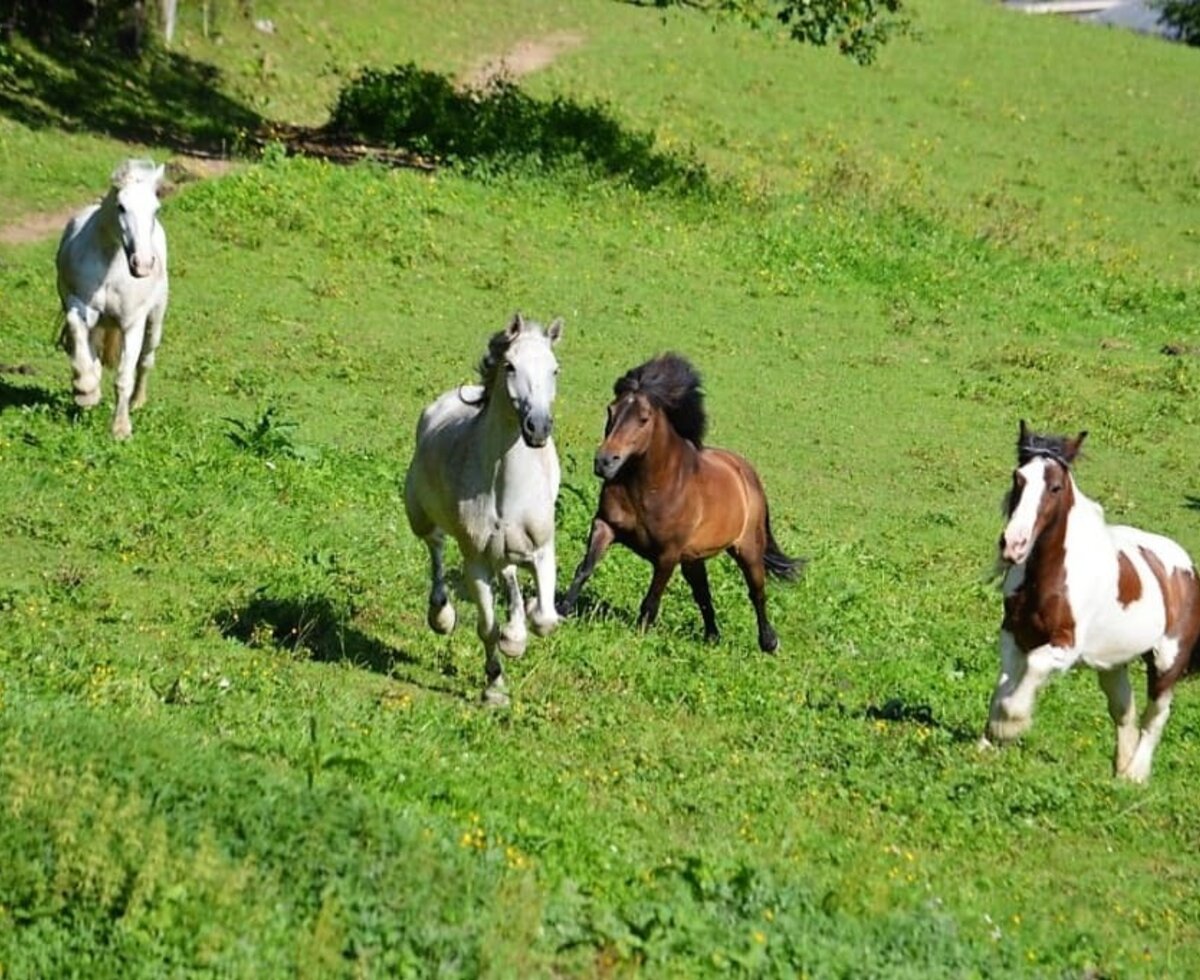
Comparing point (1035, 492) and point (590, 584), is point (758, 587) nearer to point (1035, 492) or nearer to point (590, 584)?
point (590, 584)

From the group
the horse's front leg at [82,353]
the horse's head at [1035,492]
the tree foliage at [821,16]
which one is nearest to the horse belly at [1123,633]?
the horse's head at [1035,492]

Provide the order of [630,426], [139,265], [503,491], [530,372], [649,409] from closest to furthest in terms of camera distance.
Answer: [530,372] < [503,491] < [630,426] < [649,409] < [139,265]

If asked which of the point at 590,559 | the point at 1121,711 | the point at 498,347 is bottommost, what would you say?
the point at 590,559

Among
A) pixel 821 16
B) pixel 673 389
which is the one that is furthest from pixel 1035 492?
pixel 821 16

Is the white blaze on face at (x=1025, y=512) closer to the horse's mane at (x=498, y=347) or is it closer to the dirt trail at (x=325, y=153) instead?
the horse's mane at (x=498, y=347)

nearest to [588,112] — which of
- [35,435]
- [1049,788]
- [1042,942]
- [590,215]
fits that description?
[590,215]

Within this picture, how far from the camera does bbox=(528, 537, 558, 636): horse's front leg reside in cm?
1117

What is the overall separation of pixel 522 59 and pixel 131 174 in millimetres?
23494

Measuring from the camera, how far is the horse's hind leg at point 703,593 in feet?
47.8

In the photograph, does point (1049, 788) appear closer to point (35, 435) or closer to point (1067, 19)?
point (35, 435)

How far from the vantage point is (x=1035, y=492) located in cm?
1122

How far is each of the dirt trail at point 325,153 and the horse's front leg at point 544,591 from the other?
14706mm

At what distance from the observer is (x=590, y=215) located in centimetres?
2833

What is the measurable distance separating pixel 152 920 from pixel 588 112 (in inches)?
1000
